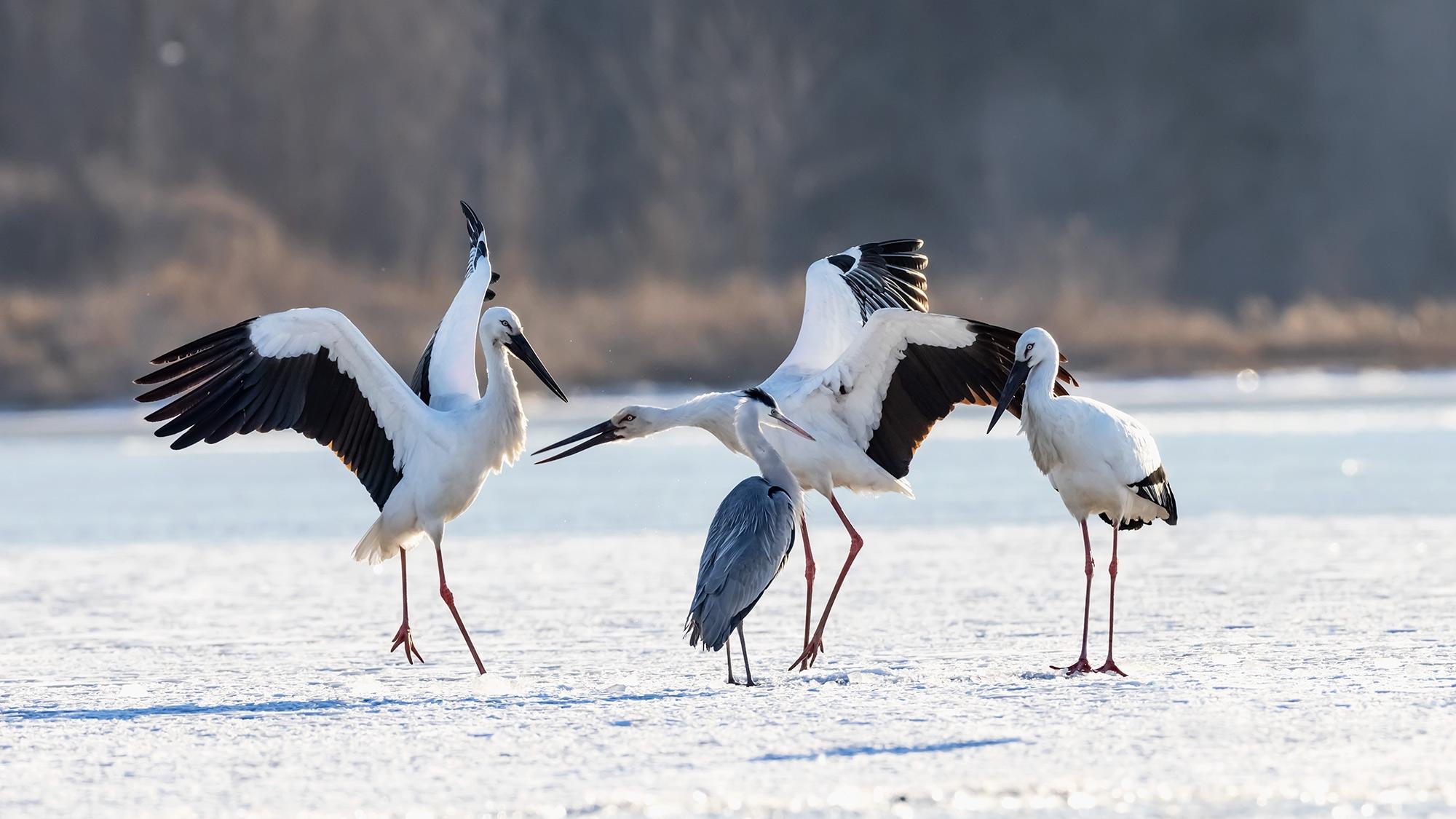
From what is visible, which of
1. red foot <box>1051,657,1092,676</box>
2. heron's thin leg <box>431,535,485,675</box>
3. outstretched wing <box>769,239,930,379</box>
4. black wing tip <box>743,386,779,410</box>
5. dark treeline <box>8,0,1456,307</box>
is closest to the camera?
red foot <box>1051,657,1092,676</box>

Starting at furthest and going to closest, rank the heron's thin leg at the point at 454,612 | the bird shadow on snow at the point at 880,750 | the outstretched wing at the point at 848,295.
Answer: the outstretched wing at the point at 848,295 → the heron's thin leg at the point at 454,612 → the bird shadow on snow at the point at 880,750

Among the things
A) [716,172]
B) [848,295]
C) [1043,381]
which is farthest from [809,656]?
[716,172]

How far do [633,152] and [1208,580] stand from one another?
2909 cm

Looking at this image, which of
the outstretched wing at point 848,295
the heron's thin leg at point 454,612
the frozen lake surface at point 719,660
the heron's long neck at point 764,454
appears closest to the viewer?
the frozen lake surface at point 719,660

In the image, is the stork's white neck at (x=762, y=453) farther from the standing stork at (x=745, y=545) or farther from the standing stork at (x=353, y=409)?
the standing stork at (x=353, y=409)

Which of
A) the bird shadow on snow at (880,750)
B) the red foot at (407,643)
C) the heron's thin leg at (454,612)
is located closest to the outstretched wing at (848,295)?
the heron's thin leg at (454,612)

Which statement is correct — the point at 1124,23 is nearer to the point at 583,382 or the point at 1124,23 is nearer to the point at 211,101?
the point at 211,101

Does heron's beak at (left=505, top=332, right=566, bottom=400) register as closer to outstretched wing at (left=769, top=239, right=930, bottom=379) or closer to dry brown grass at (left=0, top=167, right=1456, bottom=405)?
outstretched wing at (left=769, top=239, right=930, bottom=379)

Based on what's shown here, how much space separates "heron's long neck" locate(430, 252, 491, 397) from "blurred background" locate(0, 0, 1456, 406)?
14632 mm

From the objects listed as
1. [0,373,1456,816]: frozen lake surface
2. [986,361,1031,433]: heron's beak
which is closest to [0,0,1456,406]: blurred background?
[0,373,1456,816]: frozen lake surface

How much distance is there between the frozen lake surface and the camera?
16.8ft

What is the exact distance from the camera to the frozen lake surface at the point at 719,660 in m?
5.12

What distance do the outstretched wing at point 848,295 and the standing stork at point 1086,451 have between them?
1.26m

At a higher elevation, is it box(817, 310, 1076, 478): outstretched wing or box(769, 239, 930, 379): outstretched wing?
box(769, 239, 930, 379): outstretched wing
